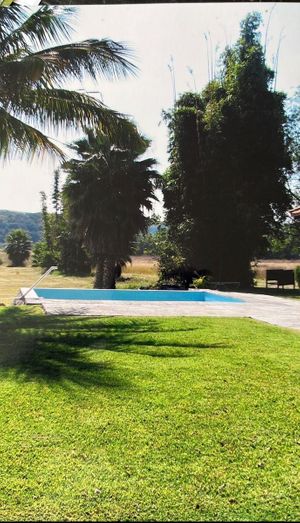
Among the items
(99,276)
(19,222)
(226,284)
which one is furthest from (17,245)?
(226,284)

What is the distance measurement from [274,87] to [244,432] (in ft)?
13.7

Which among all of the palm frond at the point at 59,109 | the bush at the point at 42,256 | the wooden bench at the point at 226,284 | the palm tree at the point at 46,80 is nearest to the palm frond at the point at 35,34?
the palm tree at the point at 46,80

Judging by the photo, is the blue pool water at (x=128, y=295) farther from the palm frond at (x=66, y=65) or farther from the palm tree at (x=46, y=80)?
the palm frond at (x=66, y=65)

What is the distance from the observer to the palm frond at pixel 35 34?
3.59 metres

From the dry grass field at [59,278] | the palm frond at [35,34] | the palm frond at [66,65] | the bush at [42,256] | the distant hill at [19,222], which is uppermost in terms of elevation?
the palm frond at [35,34]

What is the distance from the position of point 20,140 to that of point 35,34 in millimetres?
1039

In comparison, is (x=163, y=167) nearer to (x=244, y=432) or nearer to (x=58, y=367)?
(x=58, y=367)

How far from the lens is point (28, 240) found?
4.86 meters

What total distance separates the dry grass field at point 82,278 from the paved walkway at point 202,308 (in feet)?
0.94

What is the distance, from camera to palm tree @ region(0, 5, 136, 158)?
407 cm

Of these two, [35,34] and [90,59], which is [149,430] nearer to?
[90,59]

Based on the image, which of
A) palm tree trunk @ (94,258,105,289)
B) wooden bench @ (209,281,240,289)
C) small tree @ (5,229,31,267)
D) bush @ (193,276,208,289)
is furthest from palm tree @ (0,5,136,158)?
wooden bench @ (209,281,240,289)

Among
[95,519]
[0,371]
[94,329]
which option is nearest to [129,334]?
[94,329]

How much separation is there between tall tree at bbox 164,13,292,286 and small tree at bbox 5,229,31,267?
1951 millimetres
